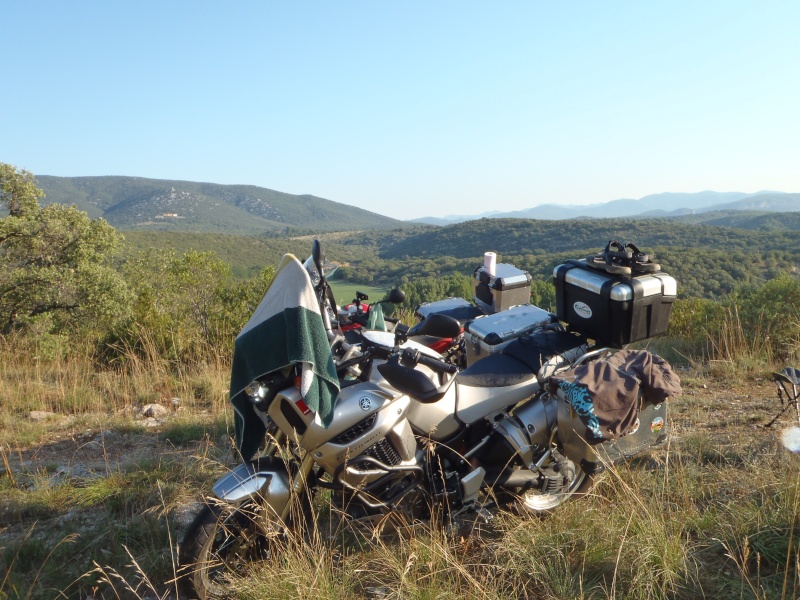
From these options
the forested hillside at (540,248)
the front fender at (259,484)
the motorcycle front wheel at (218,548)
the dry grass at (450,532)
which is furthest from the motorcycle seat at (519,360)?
the forested hillside at (540,248)

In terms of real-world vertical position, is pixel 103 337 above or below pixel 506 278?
below

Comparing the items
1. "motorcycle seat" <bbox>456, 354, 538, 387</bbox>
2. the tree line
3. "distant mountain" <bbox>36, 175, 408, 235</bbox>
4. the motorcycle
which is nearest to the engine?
the motorcycle

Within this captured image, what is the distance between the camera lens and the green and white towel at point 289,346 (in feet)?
7.45

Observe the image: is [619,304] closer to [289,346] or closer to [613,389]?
[613,389]

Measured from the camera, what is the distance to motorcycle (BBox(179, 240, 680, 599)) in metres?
2.38

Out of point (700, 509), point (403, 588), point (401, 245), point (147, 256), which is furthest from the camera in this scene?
point (401, 245)

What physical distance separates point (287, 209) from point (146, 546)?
15536cm

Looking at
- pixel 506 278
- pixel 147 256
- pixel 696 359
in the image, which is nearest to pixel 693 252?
pixel 696 359

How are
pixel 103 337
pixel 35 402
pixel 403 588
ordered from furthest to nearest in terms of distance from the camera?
pixel 103 337
pixel 35 402
pixel 403 588

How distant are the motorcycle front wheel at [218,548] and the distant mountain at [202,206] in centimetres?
11768

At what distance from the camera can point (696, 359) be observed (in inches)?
250

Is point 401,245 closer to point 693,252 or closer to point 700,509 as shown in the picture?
point 693,252

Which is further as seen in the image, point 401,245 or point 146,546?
point 401,245

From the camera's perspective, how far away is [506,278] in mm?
4742
